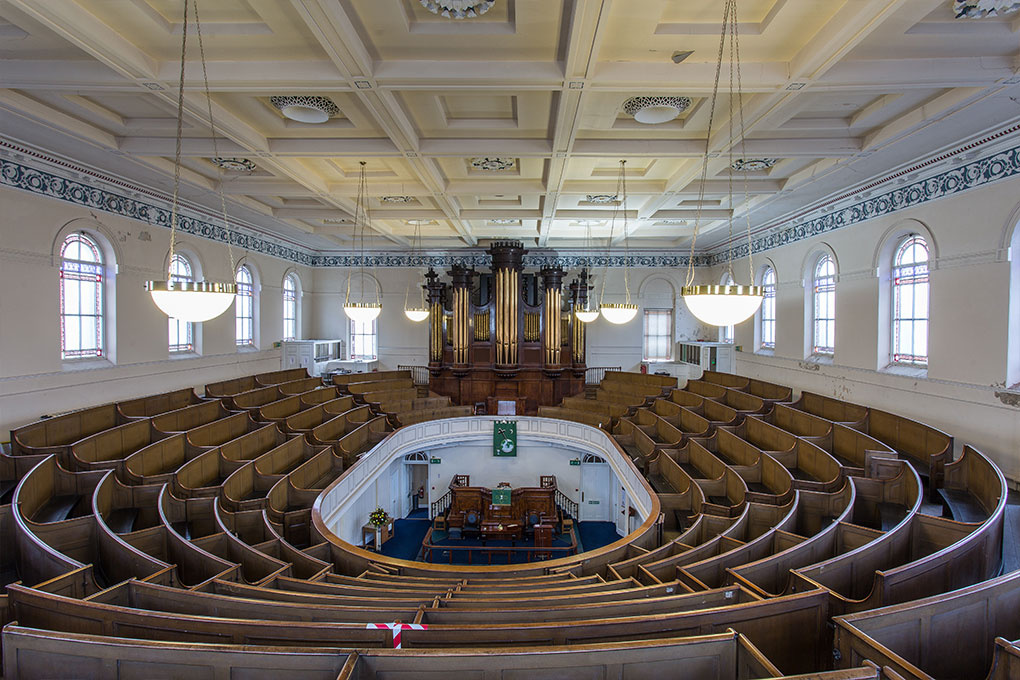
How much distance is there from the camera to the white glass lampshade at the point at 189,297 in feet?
11.8

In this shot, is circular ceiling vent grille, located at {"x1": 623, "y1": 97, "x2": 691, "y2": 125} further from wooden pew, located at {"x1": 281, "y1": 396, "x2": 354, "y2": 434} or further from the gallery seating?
wooden pew, located at {"x1": 281, "y1": 396, "x2": 354, "y2": 434}

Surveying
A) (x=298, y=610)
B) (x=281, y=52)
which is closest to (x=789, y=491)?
(x=298, y=610)

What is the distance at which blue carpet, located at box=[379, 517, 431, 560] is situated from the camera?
34.4 feet

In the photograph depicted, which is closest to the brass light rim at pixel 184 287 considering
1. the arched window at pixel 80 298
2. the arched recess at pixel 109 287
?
the arched window at pixel 80 298

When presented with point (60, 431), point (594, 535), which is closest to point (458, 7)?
point (60, 431)

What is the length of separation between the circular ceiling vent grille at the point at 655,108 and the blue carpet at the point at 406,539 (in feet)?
28.6

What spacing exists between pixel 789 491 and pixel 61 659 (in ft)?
19.3

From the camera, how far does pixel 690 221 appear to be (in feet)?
36.0

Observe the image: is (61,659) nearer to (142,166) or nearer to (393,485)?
(142,166)

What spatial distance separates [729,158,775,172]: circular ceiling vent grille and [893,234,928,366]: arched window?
226 centimetres

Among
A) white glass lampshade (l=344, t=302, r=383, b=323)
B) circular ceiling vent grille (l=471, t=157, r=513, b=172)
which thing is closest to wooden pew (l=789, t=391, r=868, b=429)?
circular ceiling vent grille (l=471, t=157, r=513, b=172)

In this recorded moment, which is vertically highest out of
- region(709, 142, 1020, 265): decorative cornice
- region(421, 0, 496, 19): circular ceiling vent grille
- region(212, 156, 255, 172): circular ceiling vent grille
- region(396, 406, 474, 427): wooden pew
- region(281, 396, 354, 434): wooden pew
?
region(212, 156, 255, 172): circular ceiling vent grille

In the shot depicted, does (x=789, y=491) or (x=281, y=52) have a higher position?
(x=281, y=52)

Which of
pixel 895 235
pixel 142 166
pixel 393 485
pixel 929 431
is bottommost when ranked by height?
pixel 393 485
